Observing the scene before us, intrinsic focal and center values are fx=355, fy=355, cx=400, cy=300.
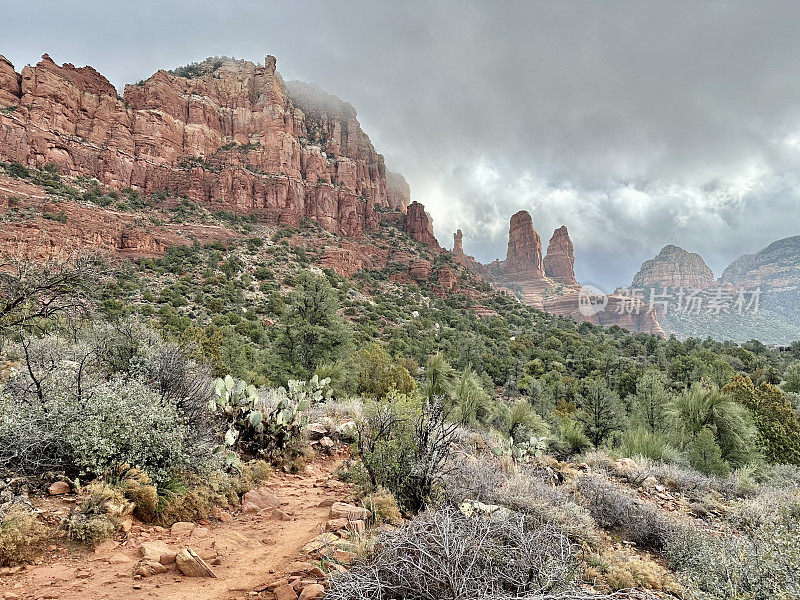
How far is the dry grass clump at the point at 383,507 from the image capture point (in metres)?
4.10

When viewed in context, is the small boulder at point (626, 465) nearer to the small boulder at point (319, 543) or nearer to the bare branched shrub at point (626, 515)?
the bare branched shrub at point (626, 515)

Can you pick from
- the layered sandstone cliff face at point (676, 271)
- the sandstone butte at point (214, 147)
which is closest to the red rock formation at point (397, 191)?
the sandstone butte at point (214, 147)

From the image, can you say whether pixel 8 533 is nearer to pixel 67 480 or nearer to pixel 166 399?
pixel 67 480

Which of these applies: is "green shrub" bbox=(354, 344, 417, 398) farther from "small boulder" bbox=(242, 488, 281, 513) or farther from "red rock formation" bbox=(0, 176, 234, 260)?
"red rock formation" bbox=(0, 176, 234, 260)

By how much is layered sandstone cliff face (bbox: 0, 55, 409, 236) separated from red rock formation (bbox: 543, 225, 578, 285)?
81.6m

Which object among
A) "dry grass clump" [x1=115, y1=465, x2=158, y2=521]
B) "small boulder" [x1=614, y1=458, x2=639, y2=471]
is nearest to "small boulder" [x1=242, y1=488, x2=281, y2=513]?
"dry grass clump" [x1=115, y1=465, x2=158, y2=521]

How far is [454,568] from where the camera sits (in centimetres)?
241

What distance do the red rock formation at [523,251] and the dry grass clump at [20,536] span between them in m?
141

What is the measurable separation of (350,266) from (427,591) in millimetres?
56289

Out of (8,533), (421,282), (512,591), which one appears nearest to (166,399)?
(8,533)

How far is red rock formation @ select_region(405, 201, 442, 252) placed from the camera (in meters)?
89.1

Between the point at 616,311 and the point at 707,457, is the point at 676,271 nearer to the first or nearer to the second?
the point at 616,311

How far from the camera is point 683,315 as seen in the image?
122125 mm

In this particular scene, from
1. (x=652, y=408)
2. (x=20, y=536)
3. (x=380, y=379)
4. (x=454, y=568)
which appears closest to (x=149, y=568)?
(x=20, y=536)
